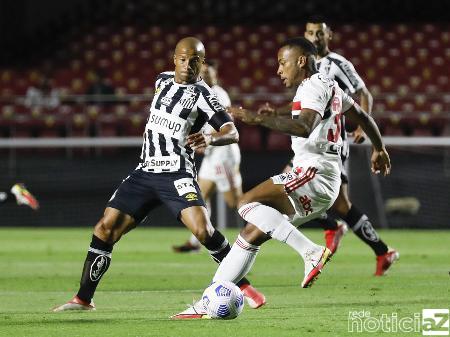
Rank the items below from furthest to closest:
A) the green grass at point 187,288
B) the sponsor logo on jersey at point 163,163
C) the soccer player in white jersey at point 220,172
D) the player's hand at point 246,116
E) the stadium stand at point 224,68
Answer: the stadium stand at point 224,68
the soccer player in white jersey at point 220,172
the sponsor logo on jersey at point 163,163
the green grass at point 187,288
the player's hand at point 246,116

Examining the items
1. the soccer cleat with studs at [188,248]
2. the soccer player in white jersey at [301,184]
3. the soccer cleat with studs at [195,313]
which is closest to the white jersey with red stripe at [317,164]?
the soccer player in white jersey at [301,184]

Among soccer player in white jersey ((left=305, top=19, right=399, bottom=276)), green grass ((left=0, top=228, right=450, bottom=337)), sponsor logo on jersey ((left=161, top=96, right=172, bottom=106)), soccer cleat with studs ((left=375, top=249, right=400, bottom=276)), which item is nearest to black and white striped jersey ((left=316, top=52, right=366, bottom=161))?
soccer player in white jersey ((left=305, top=19, right=399, bottom=276))

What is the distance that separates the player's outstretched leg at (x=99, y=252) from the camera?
24.7ft

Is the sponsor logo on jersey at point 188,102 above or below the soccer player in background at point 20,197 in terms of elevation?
above

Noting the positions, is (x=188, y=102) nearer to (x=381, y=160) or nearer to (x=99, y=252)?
(x=99, y=252)

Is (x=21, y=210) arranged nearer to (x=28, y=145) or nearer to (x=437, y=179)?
(x=28, y=145)

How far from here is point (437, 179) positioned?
1691 cm

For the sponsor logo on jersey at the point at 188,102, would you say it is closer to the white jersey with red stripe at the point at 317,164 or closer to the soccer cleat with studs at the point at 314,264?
the white jersey with red stripe at the point at 317,164

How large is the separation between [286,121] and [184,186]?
1235 millimetres

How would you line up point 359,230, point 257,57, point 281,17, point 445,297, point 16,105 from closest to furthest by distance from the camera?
point 445,297 < point 359,230 < point 16,105 < point 257,57 < point 281,17

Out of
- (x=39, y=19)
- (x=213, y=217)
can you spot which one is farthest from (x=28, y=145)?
(x=39, y=19)

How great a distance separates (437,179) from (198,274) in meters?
7.54

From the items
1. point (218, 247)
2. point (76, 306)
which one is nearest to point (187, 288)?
point (218, 247)

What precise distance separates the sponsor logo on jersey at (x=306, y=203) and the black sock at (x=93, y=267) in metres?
1.45
